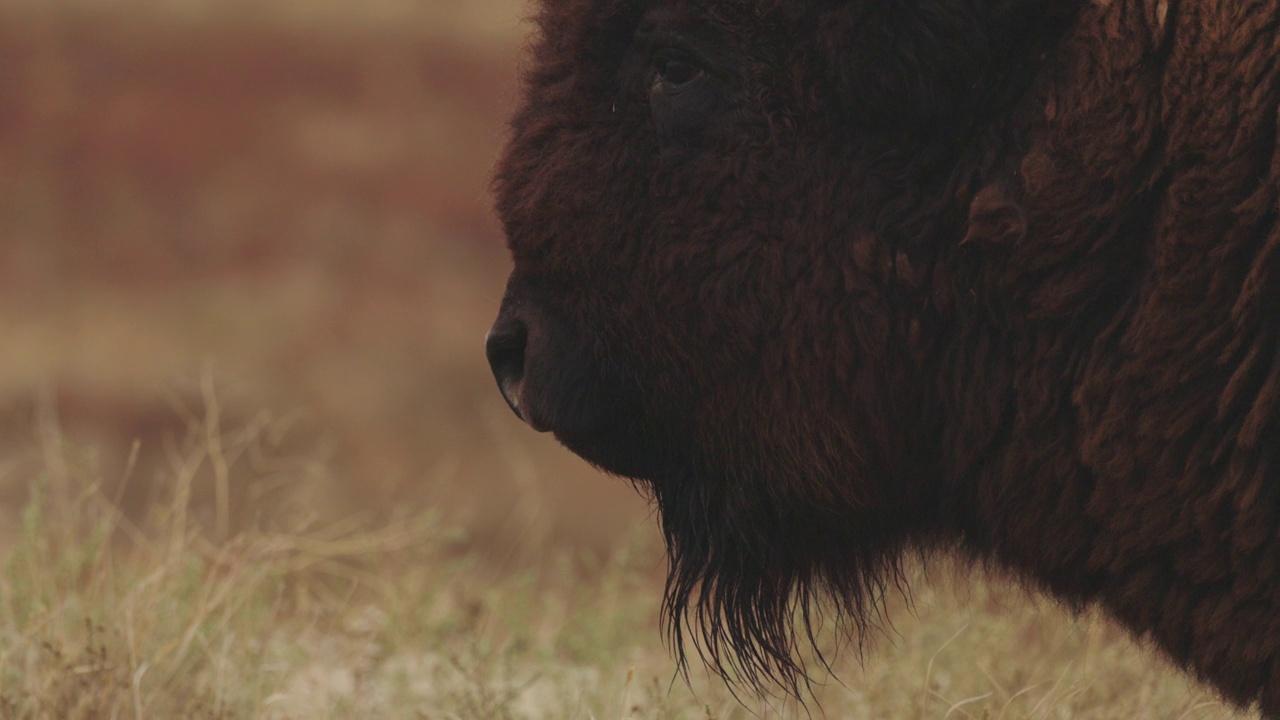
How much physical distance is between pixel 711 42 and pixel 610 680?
2115 mm

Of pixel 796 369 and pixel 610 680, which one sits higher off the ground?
pixel 796 369

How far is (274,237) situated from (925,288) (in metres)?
12.6

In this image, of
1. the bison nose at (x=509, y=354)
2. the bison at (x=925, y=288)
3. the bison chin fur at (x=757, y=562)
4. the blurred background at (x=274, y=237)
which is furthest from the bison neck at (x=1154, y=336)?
the blurred background at (x=274, y=237)

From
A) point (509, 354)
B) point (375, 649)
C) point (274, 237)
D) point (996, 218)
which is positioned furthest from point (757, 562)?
point (274, 237)

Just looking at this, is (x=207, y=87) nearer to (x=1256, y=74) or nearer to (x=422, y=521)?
(x=422, y=521)

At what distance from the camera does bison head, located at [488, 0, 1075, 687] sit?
2107 mm

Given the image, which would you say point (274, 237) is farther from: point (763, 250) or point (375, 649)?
point (763, 250)

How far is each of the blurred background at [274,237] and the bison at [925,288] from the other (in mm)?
7324

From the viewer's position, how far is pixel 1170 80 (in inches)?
77.0

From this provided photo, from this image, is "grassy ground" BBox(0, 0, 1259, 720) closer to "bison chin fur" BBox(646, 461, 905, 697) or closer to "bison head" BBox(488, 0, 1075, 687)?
"bison chin fur" BBox(646, 461, 905, 697)

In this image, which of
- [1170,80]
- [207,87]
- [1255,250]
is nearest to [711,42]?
[1170,80]

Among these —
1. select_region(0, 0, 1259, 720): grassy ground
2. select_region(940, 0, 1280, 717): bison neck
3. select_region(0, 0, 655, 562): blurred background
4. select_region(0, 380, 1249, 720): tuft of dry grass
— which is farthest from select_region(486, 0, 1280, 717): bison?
select_region(0, 0, 655, 562): blurred background

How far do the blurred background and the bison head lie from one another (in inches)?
286

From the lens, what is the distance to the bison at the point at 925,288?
1.96 meters
